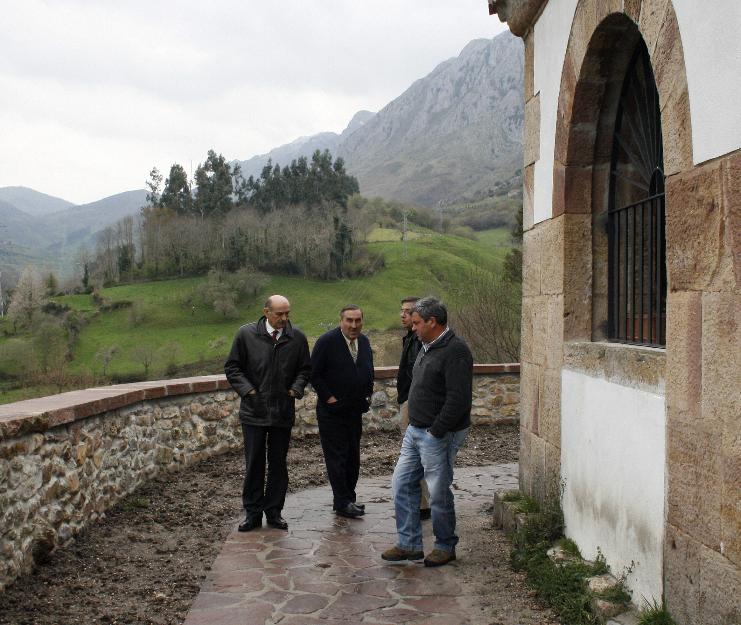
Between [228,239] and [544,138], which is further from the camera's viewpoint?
[228,239]

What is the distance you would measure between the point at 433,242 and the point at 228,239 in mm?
18531

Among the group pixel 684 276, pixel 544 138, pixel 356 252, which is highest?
pixel 356 252

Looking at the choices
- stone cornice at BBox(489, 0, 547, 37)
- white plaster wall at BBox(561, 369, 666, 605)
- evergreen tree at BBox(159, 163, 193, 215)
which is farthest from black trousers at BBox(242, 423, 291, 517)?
evergreen tree at BBox(159, 163, 193, 215)

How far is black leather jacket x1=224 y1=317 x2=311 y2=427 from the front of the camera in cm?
635

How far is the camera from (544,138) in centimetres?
573

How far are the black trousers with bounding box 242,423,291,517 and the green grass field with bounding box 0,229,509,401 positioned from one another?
4042 cm

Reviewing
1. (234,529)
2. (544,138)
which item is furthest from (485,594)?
(544,138)

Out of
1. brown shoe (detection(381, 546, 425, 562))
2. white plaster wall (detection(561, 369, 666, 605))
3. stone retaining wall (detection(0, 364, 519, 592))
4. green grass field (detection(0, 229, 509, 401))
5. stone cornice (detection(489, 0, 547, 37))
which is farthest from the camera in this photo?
green grass field (detection(0, 229, 509, 401))

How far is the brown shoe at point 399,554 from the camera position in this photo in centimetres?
542

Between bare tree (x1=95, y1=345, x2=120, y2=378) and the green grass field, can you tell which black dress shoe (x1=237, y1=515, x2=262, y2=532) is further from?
bare tree (x1=95, y1=345, x2=120, y2=378)

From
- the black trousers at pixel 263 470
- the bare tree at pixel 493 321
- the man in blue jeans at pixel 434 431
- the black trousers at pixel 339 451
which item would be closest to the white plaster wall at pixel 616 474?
the man in blue jeans at pixel 434 431

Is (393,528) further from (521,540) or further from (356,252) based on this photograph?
(356,252)

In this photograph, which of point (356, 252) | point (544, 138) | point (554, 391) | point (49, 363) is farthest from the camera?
point (356, 252)

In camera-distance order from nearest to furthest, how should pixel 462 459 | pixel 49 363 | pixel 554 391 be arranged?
pixel 554 391 → pixel 462 459 → pixel 49 363
